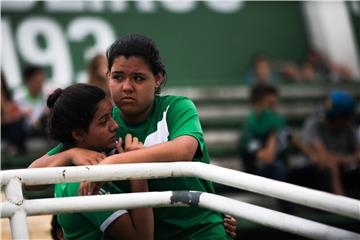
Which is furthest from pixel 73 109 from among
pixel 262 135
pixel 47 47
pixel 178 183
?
pixel 47 47

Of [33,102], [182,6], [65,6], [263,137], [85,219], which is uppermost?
→ [65,6]

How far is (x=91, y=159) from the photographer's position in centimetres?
310

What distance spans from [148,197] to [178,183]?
430mm

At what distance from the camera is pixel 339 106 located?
7.80 m

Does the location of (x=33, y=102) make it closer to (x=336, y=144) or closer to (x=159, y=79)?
(x=336, y=144)

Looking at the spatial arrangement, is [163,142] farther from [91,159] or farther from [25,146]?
[25,146]

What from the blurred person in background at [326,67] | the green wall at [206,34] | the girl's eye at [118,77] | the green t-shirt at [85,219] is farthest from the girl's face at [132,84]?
the blurred person in background at [326,67]

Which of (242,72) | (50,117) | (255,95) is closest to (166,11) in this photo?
(242,72)

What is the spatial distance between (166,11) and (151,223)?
8421 millimetres

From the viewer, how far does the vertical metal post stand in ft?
8.79

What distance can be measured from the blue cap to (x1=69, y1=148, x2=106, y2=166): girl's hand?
489 cm

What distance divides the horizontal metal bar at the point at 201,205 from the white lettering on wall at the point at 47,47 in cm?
740

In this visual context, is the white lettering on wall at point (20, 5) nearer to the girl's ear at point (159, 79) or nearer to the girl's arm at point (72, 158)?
the girl's ear at point (159, 79)

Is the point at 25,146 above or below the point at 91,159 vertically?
below
